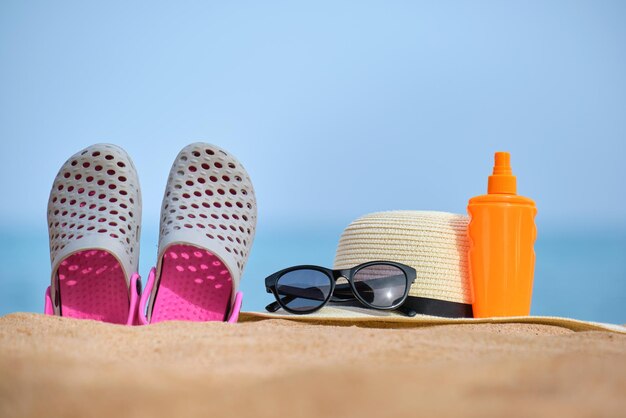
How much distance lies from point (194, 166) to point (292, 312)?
0.28 meters

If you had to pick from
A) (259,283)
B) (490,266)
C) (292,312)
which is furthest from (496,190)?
(259,283)

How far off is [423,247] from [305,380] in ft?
2.92

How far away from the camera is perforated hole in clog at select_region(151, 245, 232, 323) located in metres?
1.14

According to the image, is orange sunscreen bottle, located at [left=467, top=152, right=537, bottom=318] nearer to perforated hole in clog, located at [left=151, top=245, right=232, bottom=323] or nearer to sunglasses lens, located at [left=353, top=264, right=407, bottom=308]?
sunglasses lens, located at [left=353, top=264, right=407, bottom=308]

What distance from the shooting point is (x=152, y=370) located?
20.1 inches

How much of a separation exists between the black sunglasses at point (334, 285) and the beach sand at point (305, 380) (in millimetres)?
646

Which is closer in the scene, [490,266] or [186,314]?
[186,314]

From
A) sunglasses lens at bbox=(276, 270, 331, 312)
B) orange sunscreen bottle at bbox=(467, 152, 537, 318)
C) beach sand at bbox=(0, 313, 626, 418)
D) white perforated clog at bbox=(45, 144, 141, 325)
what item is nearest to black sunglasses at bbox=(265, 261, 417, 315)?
sunglasses lens at bbox=(276, 270, 331, 312)

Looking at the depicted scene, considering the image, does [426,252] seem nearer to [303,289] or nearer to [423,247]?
[423,247]

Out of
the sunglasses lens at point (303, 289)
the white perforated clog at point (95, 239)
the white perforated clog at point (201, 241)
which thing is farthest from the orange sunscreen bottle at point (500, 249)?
the white perforated clog at point (95, 239)

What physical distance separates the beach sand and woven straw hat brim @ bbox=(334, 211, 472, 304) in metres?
0.68

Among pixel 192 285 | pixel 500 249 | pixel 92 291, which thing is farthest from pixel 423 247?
pixel 92 291

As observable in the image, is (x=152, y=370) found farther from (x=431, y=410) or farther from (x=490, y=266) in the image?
(x=490, y=266)

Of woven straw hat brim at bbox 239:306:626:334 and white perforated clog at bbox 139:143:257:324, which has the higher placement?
white perforated clog at bbox 139:143:257:324
